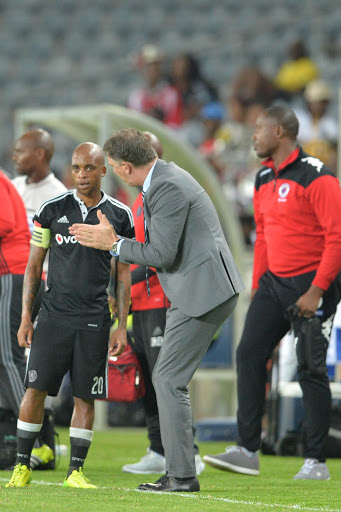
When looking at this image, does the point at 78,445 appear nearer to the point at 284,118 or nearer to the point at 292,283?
the point at 292,283

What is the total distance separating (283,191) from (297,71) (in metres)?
8.13

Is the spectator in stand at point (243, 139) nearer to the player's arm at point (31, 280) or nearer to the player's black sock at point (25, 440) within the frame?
the player's arm at point (31, 280)

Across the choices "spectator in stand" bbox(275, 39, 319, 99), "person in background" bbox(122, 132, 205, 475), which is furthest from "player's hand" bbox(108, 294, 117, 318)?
"spectator in stand" bbox(275, 39, 319, 99)

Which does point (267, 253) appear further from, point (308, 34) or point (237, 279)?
point (308, 34)

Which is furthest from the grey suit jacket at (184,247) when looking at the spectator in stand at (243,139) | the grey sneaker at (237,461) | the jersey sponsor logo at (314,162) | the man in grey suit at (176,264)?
the spectator in stand at (243,139)

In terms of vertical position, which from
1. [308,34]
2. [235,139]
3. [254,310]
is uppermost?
[308,34]

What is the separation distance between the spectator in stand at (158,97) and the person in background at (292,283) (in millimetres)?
7904

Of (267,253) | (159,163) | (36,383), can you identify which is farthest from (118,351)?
(267,253)

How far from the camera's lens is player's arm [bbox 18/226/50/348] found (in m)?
5.06

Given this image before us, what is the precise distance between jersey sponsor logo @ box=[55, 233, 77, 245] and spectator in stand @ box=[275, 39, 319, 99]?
8652mm

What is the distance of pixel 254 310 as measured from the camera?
19.5ft

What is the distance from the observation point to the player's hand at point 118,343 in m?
5.07

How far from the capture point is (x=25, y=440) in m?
4.94

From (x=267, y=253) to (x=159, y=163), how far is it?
1.50m
